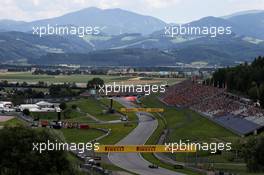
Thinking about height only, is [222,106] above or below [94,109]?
above

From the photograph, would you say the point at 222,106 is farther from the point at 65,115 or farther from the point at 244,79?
the point at 65,115

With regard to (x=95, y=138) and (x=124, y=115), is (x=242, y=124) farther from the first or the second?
(x=124, y=115)

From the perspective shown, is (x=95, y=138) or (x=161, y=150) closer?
(x=161, y=150)

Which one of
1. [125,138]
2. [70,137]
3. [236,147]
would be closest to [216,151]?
[236,147]

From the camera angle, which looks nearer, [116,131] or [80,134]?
[80,134]

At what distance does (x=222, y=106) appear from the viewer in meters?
66.8

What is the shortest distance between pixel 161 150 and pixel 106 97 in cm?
5946

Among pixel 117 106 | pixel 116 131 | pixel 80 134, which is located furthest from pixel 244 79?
pixel 80 134

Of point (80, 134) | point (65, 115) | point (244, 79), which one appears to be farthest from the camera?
point (244, 79)

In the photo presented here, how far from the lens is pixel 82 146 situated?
45844 millimetres

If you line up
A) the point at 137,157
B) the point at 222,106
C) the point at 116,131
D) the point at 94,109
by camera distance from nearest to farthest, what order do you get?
→ 1. the point at 137,157
2. the point at 116,131
3. the point at 222,106
4. the point at 94,109

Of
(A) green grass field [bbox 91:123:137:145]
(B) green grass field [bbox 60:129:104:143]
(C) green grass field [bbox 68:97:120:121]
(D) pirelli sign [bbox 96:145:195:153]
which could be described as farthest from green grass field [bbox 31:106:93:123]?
(D) pirelli sign [bbox 96:145:195:153]

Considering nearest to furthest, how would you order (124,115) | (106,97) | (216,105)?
1. (216,105)
2. (124,115)
3. (106,97)

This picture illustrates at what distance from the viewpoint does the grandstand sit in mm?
53844
